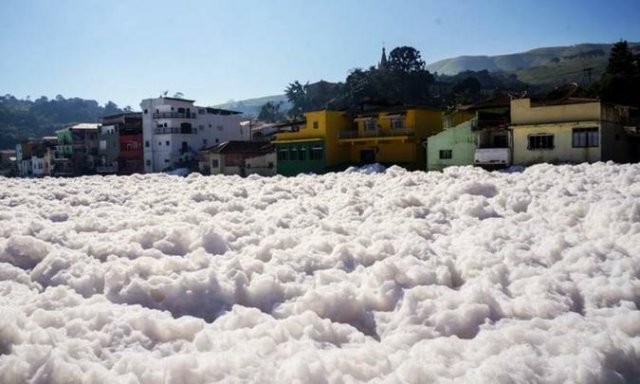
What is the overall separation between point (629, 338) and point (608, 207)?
4371 millimetres

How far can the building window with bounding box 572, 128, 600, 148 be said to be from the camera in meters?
22.1

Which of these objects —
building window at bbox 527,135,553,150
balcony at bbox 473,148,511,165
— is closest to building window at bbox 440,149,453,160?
balcony at bbox 473,148,511,165

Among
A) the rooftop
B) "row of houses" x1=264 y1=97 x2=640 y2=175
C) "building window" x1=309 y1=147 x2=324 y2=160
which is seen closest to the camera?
"row of houses" x1=264 y1=97 x2=640 y2=175

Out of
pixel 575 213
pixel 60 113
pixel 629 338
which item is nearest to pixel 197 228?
pixel 629 338

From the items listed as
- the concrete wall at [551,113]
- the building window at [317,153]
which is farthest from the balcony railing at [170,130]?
the concrete wall at [551,113]

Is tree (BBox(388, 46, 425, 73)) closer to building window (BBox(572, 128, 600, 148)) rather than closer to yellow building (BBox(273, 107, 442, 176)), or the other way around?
yellow building (BBox(273, 107, 442, 176))

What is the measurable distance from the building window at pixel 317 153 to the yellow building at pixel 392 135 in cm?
150

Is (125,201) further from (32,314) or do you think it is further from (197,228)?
(32,314)

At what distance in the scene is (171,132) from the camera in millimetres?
48062

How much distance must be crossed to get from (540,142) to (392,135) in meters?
10.4

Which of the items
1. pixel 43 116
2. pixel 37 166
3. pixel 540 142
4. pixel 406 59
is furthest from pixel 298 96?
pixel 43 116

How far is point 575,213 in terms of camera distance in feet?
29.1

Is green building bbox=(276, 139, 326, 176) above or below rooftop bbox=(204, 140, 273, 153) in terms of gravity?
below

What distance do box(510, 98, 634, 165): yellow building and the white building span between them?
110ft
